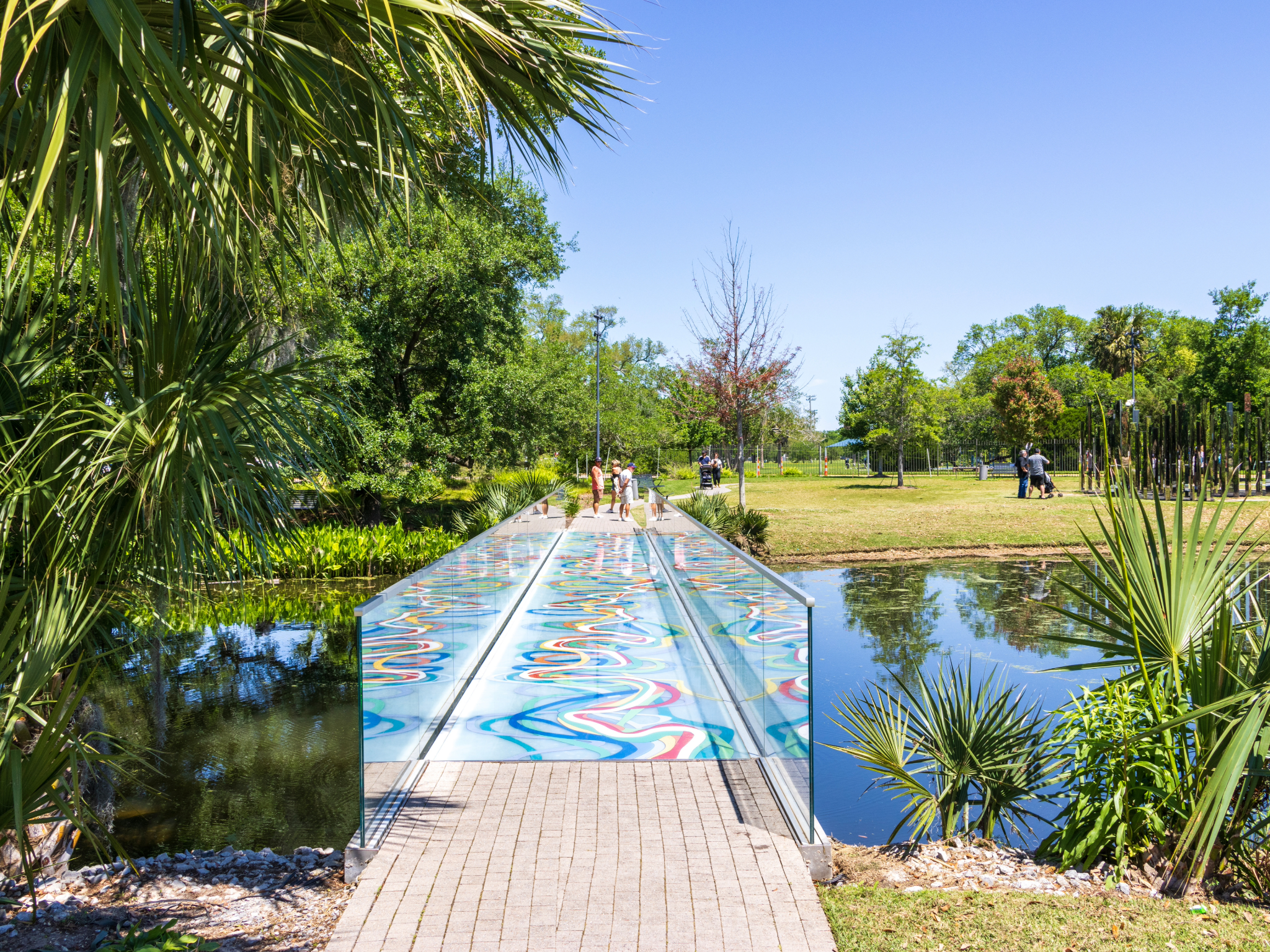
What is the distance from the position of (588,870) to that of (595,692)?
155 inches

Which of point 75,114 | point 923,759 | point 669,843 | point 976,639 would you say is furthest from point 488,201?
point 976,639

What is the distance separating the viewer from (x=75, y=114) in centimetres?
307

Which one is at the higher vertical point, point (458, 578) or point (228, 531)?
point (228, 531)

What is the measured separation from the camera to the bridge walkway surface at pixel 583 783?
161 inches

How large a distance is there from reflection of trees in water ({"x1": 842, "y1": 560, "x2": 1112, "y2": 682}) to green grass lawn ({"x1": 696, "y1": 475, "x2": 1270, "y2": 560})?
83.7 inches

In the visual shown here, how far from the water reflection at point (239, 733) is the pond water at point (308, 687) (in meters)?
0.02

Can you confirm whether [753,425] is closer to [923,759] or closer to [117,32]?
[923,759]

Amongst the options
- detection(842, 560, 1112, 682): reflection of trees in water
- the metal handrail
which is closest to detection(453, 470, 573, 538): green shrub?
detection(842, 560, 1112, 682): reflection of trees in water

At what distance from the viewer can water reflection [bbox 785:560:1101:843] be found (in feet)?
24.3

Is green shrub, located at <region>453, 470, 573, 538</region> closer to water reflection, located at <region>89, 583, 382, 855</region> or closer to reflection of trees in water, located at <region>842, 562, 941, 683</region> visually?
reflection of trees in water, located at <region>842, 562, 941, 683</region>

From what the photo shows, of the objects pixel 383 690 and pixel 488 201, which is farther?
pixel 383 690

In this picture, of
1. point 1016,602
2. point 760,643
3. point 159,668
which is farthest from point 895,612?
point 159,668

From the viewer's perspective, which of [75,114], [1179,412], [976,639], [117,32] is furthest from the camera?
[1179,412]

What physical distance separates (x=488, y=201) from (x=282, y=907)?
359cm
